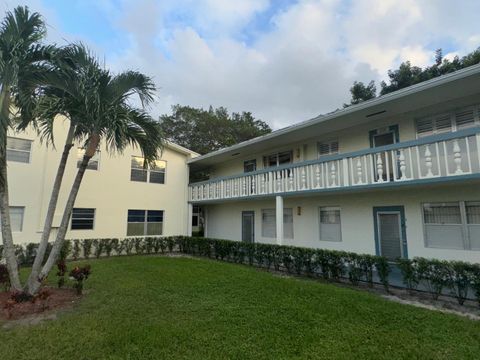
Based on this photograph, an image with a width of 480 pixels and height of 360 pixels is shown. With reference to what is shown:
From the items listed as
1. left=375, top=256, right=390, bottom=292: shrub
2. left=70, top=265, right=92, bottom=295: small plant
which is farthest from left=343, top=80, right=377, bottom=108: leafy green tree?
left=70, top=265, right=92, bottom=295: small plant

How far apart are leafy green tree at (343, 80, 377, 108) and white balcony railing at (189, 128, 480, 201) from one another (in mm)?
14705

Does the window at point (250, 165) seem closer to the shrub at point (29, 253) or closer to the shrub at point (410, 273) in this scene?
the shrub at point (410, 273)

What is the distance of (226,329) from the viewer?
491cm

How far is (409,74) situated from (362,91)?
10.9ft

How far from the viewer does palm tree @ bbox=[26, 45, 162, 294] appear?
6.66m

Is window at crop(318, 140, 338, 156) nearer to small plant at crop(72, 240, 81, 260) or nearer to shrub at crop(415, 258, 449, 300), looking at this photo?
shrub at crop(415, 258, 449, 300)

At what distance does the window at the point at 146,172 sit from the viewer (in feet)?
52.0

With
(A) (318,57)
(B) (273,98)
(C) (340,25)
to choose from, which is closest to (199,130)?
(B) (273,98)

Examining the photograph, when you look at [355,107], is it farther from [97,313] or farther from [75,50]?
[97,313]

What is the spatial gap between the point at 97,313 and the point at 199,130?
25.1 m

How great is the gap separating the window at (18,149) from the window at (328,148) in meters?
12.7

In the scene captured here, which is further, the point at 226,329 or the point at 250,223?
the point at 250,223

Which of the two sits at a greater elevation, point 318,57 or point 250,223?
point 318,57

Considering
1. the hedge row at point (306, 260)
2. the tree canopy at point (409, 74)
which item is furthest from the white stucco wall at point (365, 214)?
the tree canopy at point (409, 74)
